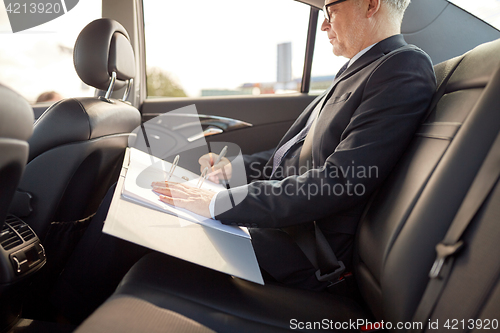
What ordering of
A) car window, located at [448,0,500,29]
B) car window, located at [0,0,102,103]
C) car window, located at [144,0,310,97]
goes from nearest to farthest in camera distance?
car window, located at [448,0,500,29], car window, located at [0,0,102,103], car window, located at [144,0,310,97]

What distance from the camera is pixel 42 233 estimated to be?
3.42 ft

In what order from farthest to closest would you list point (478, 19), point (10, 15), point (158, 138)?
point (158, 138), point (10, 15), point (478, 19)

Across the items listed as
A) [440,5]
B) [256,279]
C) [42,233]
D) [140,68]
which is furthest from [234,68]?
[256,279]

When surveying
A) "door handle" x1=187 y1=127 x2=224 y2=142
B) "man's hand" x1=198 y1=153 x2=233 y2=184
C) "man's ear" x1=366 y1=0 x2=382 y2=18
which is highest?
"man's ear" x1=366 y1=0 x2=382 y2=18

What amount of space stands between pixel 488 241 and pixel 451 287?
0.11 m

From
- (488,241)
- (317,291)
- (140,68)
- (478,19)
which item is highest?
(478,19)

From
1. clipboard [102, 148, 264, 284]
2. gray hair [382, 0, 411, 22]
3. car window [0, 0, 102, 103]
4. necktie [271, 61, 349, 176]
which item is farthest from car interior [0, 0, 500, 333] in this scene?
car window [0, 0, 102, 103]

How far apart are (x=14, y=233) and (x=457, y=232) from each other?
1.04 meters

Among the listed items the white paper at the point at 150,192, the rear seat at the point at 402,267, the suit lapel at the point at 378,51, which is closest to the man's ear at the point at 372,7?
the suit lapel at the point at 378,51

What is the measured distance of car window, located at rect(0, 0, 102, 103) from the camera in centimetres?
160

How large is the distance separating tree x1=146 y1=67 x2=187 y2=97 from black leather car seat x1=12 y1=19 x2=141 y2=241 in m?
0.69

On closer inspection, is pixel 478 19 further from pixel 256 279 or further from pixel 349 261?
pixel 256 279

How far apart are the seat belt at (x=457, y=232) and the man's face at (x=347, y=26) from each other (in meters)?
0.64

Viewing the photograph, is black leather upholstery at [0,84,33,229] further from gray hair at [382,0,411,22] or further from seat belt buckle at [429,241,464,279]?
gray hair at [382,0,411,22]
